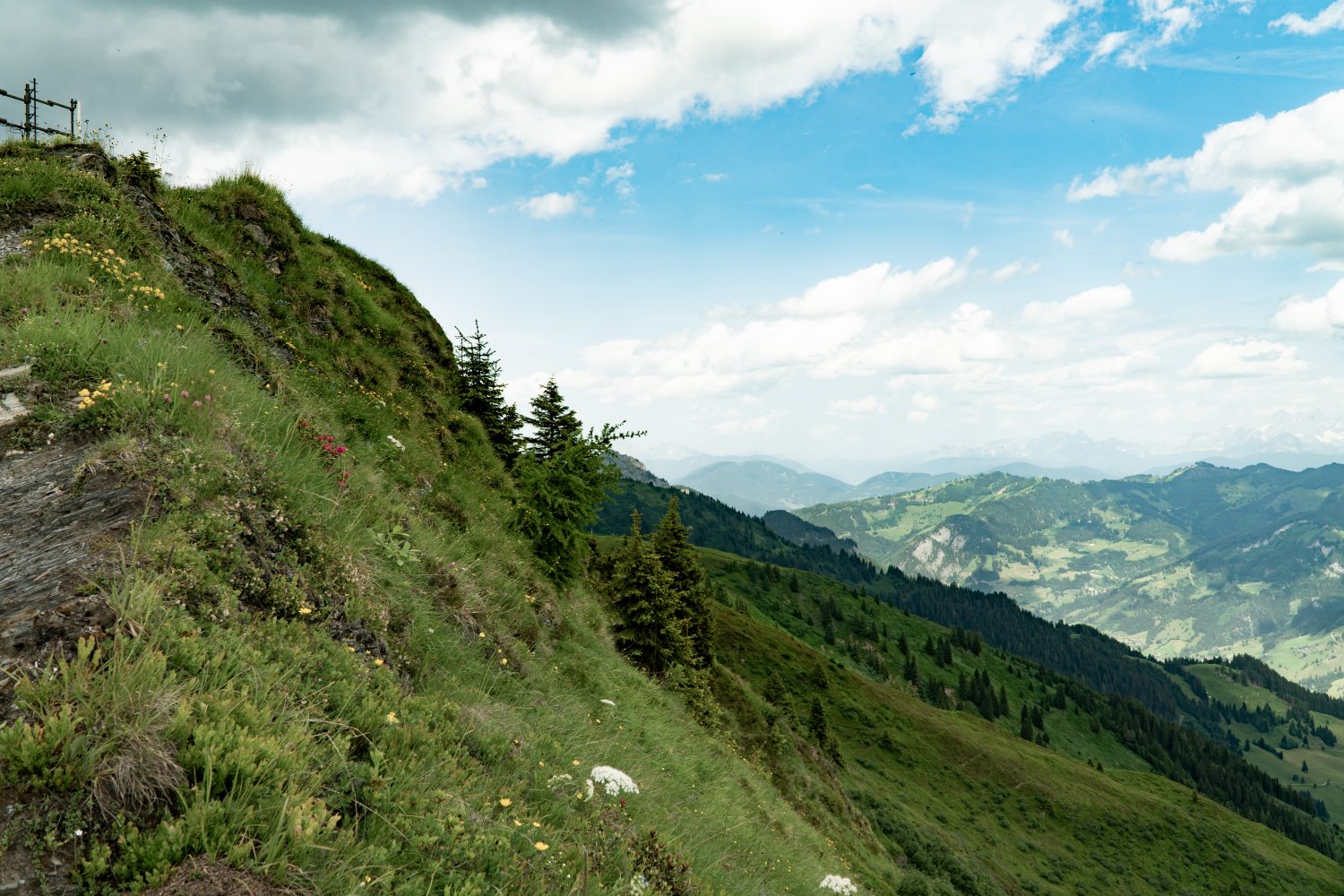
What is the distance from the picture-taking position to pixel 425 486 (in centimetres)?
1672

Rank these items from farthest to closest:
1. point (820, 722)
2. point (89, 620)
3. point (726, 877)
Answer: point (820, 722) < point (726, 877) < point (89, 620)

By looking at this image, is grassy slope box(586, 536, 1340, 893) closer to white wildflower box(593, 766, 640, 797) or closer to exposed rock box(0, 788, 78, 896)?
white wildflower box(593, 766, 640, 797)

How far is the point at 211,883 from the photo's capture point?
3779 mm

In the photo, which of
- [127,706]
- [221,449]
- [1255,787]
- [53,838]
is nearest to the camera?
[53,838]

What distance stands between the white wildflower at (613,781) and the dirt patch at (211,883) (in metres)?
4.66

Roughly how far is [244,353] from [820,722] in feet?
219

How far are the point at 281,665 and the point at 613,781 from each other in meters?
4.55

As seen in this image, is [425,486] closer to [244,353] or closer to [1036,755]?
[244,353]

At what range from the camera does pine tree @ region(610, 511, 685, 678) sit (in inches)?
1280

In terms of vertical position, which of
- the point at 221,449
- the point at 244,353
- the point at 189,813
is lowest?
the point at 189,813

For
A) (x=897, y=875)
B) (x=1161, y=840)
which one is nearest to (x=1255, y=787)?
(x=1161, y=840)

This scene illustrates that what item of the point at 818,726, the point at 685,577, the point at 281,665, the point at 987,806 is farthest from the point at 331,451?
the point at 987,806

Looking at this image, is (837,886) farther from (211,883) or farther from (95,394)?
(95,394)

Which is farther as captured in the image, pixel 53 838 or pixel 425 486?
pixel 425 486
